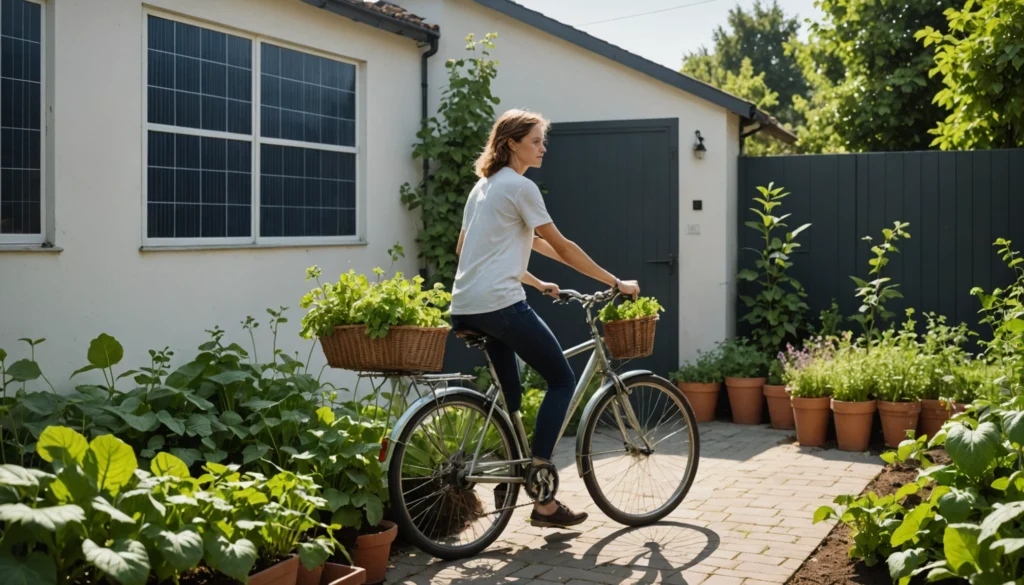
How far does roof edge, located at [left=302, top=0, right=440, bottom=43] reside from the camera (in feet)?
24.9

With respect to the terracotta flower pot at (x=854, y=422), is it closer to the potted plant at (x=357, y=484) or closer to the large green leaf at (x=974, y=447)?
the large green leaf at (x=974, y=447)

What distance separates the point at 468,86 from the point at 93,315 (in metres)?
3.84

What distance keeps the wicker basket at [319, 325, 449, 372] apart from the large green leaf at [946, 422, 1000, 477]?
203 cm

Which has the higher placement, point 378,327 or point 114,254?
point 114,254

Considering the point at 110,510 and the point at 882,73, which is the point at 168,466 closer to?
the point at 110,510

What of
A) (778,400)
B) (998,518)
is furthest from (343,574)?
(778,400)

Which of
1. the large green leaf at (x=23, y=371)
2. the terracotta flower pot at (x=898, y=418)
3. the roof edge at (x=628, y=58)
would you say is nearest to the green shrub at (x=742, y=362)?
the terracotta flower pot at (x=898, y=418)

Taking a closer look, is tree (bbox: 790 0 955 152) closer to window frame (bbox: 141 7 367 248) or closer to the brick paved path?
window frame (bbox: 141 7 367 248)


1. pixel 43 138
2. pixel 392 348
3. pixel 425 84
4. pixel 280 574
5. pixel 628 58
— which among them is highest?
pixel 628 58

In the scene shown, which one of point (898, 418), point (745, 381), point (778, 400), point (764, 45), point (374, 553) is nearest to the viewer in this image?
point (374, 553)

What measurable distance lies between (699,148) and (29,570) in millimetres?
6969

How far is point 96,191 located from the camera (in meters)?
5.98

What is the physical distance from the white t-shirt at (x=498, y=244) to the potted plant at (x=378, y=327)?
0.62 feet

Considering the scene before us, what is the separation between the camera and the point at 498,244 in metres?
4.70
